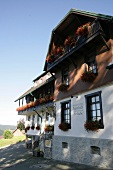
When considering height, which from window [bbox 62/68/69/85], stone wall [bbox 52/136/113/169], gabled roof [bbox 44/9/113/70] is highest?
gabled roof [bbox 44/9/113/70]

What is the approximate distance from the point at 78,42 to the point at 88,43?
3.45 feet

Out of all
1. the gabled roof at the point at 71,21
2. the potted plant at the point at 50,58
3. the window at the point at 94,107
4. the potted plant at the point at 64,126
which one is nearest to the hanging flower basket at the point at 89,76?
the window at the point at 94,107

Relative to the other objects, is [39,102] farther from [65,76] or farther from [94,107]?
[94,107]

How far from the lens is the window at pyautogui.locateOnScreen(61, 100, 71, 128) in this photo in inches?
572

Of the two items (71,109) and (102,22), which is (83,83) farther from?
(102,22)

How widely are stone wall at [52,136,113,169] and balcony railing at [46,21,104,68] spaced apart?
21.5 feet

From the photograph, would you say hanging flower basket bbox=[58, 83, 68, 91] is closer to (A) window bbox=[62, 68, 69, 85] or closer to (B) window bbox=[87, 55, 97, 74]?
(A) window bbox=[62, 68, 69, 85]

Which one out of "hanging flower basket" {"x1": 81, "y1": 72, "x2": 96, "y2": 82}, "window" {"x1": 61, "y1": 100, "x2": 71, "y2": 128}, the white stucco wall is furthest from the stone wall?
"hanging flower basket" {"x1": 81, "y1": 72, "x2": 96, "y2": 82}

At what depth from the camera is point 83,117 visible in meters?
12.6

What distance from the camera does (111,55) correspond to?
10.9 m

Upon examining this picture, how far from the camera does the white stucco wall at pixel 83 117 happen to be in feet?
34.2

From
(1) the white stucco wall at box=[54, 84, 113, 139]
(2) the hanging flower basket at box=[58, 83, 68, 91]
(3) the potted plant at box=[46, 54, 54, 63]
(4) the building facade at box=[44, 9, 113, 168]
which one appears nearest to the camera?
(1) the white stucco wall at box=[54, 84, 113, 139]

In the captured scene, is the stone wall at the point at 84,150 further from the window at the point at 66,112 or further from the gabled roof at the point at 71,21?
the gabled roof at the point at 71,21

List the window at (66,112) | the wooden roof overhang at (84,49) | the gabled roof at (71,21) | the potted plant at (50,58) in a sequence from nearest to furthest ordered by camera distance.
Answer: the wooden roof overhang at (84,49) < the gabled roof at (71,21) < the window at (66,112) < the potted plant at (50,58)
